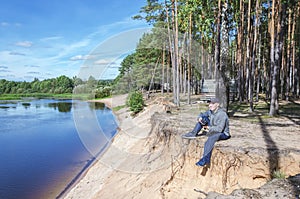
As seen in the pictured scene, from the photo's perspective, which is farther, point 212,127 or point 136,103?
point 136,103

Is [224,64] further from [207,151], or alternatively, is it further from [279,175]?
[279,175]

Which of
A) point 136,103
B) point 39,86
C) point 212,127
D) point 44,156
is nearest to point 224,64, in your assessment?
point 212,127

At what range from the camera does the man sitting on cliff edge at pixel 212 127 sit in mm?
6172

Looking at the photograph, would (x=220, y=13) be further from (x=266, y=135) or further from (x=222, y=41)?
(x=266, y=135)

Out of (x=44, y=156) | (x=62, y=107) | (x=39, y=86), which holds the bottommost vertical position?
(x=44, y=156)

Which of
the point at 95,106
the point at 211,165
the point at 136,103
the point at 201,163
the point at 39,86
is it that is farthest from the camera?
the point at 39,86

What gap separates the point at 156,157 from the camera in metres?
9.23

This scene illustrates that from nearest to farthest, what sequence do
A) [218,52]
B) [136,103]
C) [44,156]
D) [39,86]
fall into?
[218,52]
[44,156]
[136,103]
[39,86]

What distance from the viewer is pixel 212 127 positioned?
6.61 m

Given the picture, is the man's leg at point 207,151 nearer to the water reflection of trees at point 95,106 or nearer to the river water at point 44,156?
the river water at point 44,156

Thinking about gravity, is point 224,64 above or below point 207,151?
above

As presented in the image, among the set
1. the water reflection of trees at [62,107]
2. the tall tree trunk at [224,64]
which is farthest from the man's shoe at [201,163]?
the water reflection of trees at [62,107]

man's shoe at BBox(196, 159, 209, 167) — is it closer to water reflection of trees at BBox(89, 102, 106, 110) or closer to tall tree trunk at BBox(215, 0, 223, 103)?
tall tree trunk at BBox(215, 0, 223, 103)

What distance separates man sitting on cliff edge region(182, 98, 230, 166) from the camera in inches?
243
